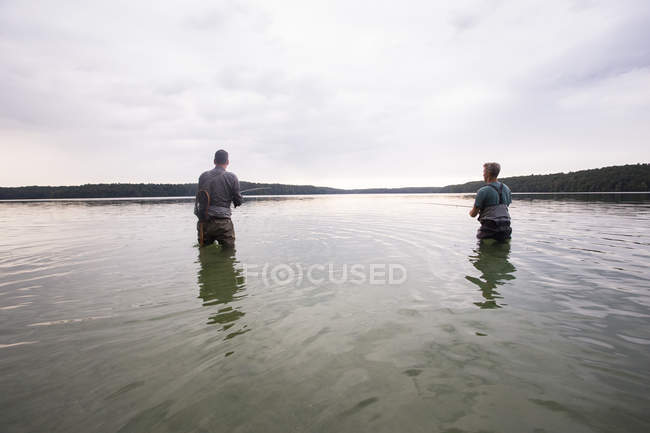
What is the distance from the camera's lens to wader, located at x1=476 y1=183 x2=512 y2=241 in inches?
394

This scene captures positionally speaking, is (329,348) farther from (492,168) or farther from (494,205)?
(492,168)

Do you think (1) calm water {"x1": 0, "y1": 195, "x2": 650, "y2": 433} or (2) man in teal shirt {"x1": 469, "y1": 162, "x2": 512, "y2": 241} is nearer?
(1) calm water {"x1": 0, "y1": 195, "x2": 650, "y2": 433}

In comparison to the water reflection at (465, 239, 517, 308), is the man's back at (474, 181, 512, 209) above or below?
above

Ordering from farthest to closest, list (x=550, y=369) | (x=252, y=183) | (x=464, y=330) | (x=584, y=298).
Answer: (x=252, y=183) < (x=584, y=298) < (x=464, y=330) < (x=550, y=369)

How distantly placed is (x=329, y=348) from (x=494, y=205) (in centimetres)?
922

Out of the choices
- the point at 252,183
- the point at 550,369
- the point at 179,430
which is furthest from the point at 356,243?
the point at 252,183

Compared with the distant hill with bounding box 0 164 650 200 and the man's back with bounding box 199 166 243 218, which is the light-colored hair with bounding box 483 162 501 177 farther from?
the distant hill with bounding box 0 164 650 200

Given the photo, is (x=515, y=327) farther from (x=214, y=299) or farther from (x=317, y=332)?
(x=214, y=299)

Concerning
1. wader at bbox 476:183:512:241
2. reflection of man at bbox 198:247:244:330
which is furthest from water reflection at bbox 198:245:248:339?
wader at bbox 476:183:512:241

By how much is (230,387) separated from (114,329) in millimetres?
2601

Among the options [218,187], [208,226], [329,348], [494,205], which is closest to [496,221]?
[494,205]

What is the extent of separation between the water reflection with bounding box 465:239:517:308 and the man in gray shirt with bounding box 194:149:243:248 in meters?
7.79

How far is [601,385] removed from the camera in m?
2.74

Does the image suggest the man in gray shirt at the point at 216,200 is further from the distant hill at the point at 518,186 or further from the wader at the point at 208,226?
the distant hill at the point at 518,186
